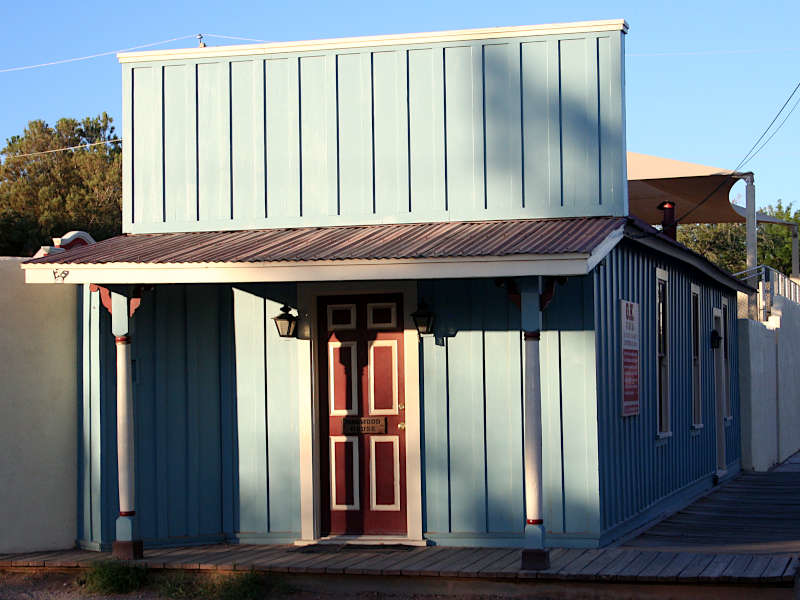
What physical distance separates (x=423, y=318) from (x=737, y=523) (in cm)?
409

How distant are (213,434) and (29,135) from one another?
115ft

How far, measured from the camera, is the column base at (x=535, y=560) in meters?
8.38

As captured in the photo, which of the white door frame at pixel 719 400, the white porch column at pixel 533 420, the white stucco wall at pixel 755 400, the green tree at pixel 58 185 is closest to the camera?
the white porch column at pixel 533 420

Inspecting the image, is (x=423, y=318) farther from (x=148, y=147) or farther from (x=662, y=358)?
(x=662, y=358)

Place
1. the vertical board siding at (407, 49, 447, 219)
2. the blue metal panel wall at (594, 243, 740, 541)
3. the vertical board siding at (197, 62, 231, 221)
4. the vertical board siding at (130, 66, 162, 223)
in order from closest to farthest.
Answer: the blue metal panel wall at (594, 243, 740, 541) < the vertical board siding at (407, 49, 447, 219) < the vertical board siding at (197, 62, 231, 221) < the vertical board siding at (130, 66, 162, 223)

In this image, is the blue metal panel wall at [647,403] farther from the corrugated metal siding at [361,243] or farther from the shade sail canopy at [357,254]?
the shade sail canopy at [357,254]

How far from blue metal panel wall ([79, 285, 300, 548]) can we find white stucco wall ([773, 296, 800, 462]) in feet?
41.0

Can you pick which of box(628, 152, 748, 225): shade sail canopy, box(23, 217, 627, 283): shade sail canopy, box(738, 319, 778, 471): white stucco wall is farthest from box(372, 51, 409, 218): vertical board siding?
box(628, 152, 748, 225): shade sail canopy

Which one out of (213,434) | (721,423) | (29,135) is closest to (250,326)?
(213,434)

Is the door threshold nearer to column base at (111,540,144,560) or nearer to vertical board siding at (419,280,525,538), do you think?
vertical board siding at (419,280,525,538)

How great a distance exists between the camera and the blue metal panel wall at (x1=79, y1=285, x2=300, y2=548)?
1009 cm

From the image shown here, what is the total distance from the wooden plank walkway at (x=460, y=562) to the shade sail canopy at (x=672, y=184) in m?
12.2

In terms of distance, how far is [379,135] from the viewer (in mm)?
10422

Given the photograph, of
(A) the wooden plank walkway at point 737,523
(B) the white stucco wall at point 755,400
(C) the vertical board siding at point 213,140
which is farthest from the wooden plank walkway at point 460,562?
(B) the white stucco wall at point 755,400
